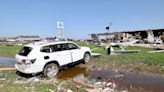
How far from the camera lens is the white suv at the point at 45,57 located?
40.6ft

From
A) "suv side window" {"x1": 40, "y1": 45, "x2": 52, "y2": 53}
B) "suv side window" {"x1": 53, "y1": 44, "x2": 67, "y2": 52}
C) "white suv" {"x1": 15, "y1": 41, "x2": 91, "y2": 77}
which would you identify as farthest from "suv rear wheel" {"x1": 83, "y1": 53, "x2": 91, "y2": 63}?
"suv side window" {"x1": 40, "y1": 45, "x2": 52, "y2": 53}

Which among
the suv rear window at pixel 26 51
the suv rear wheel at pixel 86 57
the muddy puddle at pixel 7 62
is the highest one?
the suv rear window at pixel 26 51

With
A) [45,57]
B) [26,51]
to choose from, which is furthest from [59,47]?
[26,51]

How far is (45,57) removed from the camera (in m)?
12.7

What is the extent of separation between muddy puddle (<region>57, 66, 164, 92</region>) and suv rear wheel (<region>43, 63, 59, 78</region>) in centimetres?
37

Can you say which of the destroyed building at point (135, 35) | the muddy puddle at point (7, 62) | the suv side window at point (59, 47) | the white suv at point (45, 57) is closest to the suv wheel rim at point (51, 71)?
the white suv at point (45, 57)

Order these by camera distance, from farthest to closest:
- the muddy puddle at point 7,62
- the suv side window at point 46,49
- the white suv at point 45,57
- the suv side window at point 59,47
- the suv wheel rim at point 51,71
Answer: the muddy puddle at point 7,62
the suv side window at point 59,47
the suv wheel rim at point 51,71
the suv side window at point 46,49
the white suv at point 45,57

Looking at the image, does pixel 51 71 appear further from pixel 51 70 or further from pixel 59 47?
pixel 59 47

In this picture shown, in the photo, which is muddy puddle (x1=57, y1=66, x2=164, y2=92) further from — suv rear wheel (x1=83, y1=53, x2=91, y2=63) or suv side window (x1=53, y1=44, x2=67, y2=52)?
suv side window (x1=53, y1=44, x2=67, y2=52)

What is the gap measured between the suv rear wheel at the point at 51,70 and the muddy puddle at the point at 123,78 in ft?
1.21

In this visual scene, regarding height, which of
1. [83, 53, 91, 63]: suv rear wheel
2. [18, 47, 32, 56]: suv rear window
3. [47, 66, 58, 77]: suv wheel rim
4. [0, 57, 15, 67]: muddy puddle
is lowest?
[0, 57, 15, 67]: muddy puddle

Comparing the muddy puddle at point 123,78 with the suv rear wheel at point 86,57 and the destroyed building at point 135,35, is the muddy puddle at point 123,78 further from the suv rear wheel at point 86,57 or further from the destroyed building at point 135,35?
the destroyed building at point 135,35

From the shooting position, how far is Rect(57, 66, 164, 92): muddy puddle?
10.5 metres

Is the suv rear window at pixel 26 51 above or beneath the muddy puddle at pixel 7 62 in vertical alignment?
above
